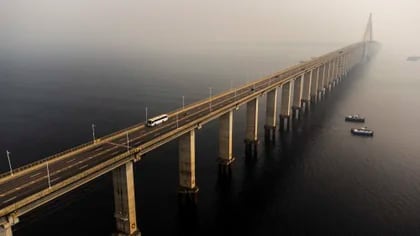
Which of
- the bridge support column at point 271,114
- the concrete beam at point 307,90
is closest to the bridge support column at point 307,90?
the concrete beam at point 307,90

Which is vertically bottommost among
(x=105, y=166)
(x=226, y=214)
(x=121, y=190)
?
(x=226, y=214)

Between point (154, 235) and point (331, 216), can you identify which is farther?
point (331, 216)

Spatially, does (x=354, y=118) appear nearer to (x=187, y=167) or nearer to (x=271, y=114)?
(x=271, y=114)

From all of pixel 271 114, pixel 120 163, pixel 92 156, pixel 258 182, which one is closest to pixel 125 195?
pixel 120 163

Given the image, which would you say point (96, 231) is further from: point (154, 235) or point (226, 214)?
→ point (226, 214)

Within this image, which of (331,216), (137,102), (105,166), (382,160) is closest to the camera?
(105,166)

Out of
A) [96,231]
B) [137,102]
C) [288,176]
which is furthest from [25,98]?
[288,176]

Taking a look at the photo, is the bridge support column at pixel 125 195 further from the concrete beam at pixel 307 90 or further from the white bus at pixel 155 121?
the concrete beam at pixel 307 90
